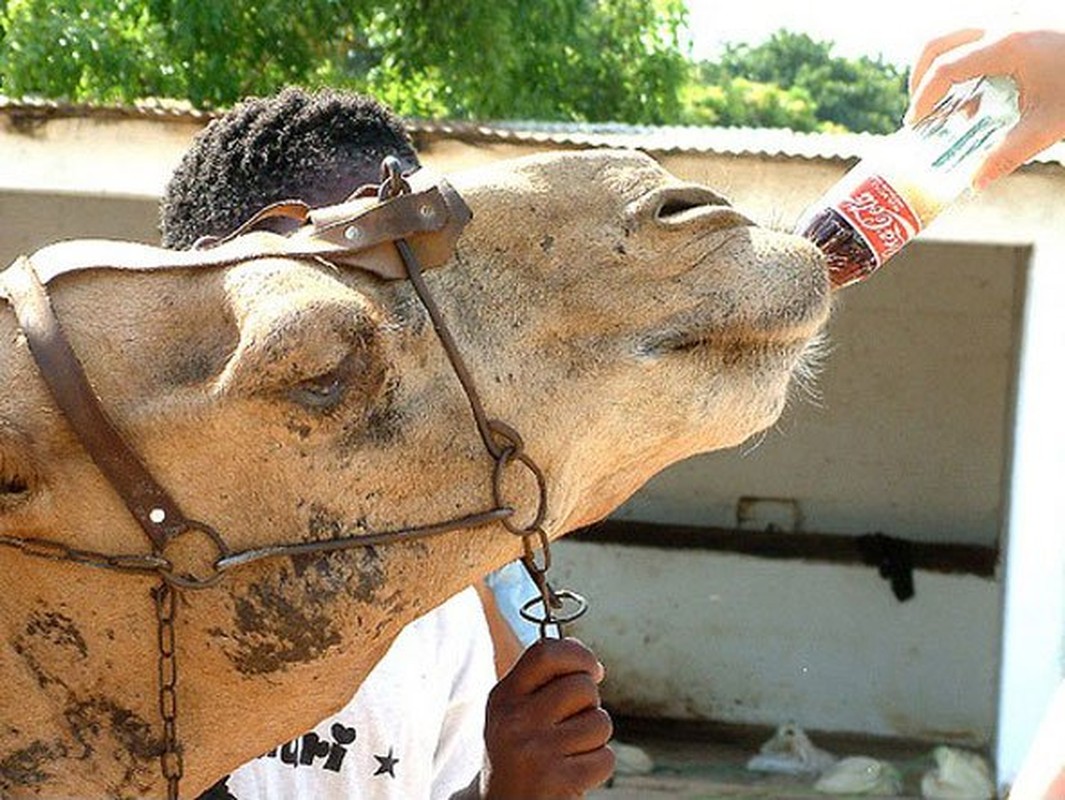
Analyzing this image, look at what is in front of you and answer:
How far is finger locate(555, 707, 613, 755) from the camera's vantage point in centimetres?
237

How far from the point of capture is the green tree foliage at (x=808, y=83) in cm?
4088

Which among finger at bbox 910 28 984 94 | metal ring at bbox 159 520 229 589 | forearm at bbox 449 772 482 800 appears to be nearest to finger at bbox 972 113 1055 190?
finger at bbox 910 28 984 94

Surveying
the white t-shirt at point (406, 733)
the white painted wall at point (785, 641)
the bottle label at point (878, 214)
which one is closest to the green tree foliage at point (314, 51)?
the white painted wall at point (785, 641)

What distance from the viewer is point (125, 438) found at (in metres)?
1.89

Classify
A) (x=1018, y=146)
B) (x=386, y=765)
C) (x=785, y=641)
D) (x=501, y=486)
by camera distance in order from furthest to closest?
(x=785, y=641)
(x=386, y=765)
(x=1018, y=146)
(x=501, y=486)

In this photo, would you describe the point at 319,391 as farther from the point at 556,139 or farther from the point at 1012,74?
the point at 556,139

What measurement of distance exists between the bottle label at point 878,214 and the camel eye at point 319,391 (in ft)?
2.49

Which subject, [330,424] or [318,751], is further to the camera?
[318,751]

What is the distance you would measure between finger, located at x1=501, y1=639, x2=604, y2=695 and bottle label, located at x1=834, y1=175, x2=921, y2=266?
61 centimetres

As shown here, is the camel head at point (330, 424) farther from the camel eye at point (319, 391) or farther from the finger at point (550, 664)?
the finger at point (550, 664)

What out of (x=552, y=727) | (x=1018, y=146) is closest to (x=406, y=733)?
(x=552, y=727)

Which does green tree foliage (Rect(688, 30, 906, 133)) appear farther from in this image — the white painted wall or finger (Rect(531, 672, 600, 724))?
finger (Rect(531, 672, 600, 724))

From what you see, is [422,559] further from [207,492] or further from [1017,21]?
[1017,21]

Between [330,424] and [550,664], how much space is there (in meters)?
0.56
